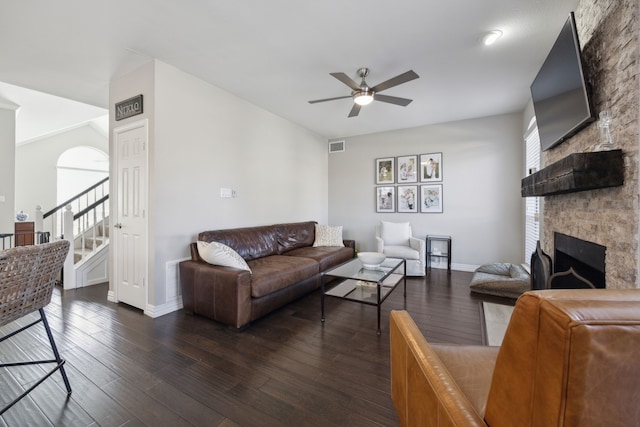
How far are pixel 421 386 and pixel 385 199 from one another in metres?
4.73

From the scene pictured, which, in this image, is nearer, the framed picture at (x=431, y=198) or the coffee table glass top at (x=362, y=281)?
the coffee table glass top at (x=362, y=281)

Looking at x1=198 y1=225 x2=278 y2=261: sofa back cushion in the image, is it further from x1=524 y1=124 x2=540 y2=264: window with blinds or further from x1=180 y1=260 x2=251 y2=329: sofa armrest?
x1=524 y1=124 x2=540 y2=264: window with blinds

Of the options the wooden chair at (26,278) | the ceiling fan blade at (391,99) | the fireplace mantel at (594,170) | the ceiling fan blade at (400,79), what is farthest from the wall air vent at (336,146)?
the wooden chair at (26,278)

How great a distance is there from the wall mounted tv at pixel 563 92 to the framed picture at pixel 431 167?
249 centimetres

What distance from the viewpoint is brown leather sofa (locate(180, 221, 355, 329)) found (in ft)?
8.03

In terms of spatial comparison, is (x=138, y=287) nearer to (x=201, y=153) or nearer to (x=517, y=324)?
(x=201, y=153)

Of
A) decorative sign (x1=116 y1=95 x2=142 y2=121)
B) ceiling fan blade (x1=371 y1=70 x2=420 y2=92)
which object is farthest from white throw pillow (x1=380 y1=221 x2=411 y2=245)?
decorative sign (x1=116 y1=95 x2=142 y2=121)

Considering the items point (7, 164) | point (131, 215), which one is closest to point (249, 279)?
point (131, 215)

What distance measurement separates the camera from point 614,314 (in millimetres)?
438

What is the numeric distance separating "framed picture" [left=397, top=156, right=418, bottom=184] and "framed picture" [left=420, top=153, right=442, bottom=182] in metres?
0.11

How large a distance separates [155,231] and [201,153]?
1.07m

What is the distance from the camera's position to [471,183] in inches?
183

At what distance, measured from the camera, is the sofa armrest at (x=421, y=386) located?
70cm

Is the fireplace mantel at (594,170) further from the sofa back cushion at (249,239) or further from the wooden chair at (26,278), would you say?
the sofa back cushion at (249,239)
